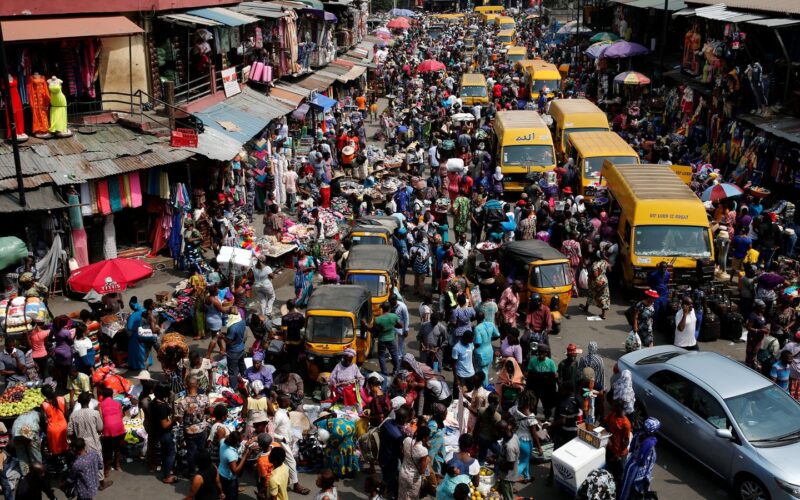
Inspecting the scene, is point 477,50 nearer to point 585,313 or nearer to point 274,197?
point 274,197

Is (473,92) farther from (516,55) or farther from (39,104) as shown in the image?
(39,104)

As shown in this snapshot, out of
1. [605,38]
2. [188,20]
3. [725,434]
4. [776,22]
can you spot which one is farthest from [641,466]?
[605,38]

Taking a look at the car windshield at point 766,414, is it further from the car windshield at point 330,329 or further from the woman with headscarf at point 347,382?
the car windshield at point 330,329

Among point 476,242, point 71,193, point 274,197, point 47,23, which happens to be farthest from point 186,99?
point 476,242

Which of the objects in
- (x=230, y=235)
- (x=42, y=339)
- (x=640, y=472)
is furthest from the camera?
(x=230, y=235)

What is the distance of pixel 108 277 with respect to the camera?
48.1 feet

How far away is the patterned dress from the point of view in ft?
36.5

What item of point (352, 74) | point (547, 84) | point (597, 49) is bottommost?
point (547, 84)

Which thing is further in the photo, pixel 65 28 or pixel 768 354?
pixel 65 28

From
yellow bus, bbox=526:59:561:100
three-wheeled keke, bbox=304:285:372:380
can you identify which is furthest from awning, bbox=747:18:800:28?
three-wheeled keke, bbox=304:285:372:380

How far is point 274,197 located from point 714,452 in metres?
15.6

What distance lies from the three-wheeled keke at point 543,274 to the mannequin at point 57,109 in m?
10.0

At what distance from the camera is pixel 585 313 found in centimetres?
1733

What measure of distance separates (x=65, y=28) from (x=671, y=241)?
45.0 feet
